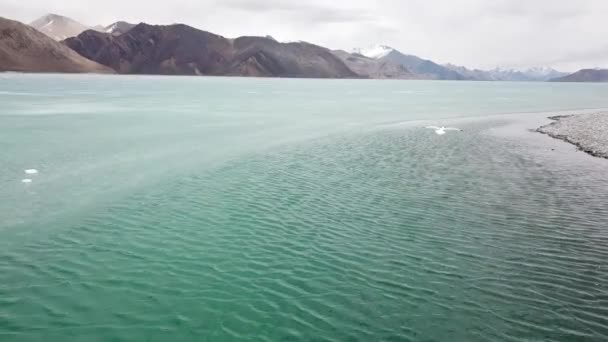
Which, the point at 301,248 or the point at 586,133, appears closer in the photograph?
the point at 301,248

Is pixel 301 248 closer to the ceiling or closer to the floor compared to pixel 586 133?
closer to the floor

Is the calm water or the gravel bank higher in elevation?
the gravel bank

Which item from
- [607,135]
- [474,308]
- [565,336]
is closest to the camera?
[565,336]

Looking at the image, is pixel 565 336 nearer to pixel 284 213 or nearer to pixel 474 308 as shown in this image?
pixel 474 308

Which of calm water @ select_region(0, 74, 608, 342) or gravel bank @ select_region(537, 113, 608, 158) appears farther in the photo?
gravel bank @ select_region(537, 113, 608, 158)

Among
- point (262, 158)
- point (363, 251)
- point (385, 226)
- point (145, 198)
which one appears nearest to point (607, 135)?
point (262, 158)
